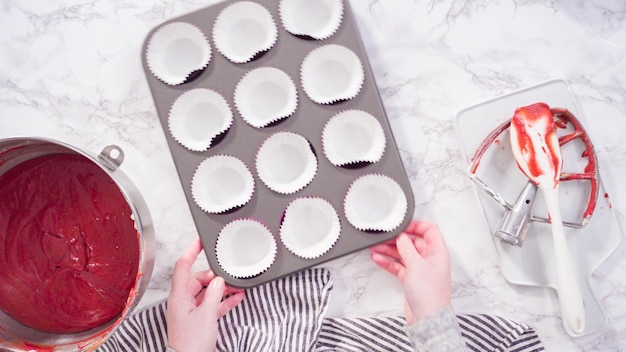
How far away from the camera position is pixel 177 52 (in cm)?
103

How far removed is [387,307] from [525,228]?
30cm

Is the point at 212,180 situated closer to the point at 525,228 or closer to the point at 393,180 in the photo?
the point at 393,180

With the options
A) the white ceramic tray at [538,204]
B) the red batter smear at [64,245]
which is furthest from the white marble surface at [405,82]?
the red batter smear at [64,245]

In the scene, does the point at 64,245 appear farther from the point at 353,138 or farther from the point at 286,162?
the point at 353,138

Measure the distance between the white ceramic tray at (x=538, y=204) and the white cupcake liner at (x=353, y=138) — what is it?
0.18 m

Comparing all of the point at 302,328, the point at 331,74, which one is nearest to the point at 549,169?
the point at 331,74

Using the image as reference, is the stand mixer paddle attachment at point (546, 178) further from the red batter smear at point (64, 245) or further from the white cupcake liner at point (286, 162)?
the red batter smear at point (64, 245)

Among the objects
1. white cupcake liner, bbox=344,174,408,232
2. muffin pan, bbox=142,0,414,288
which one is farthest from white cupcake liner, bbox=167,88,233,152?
white cupcake liner, bbox=344,174,408,232

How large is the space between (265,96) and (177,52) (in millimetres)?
172

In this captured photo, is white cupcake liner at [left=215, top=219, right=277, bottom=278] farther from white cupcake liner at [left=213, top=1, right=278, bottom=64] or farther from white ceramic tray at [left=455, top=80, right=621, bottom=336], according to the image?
white ceramic tray at [left=455, top=80, right=621, bottom=336]

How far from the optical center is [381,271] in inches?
44.1

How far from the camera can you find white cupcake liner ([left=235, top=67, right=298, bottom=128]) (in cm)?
101

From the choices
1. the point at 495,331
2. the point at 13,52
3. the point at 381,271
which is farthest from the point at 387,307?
the point at 13,52

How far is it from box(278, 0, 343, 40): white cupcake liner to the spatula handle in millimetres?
472
